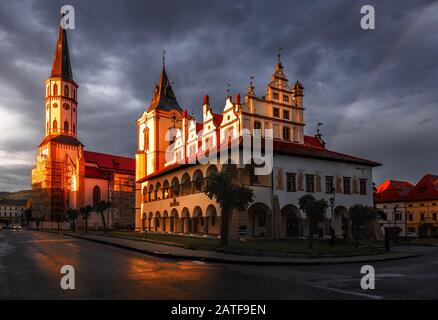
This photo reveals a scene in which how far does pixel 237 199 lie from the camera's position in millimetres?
29641

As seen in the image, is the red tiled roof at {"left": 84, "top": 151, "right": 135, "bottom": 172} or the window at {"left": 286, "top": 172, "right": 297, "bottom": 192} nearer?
the window at {"left": 286, "top": 172, "right": 297, "bottom": 192}

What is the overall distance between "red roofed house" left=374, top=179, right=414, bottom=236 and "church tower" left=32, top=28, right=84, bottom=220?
66.5 metres

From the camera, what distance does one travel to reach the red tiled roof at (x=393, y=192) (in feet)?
271

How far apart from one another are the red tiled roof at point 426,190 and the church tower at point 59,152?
71.4 meters

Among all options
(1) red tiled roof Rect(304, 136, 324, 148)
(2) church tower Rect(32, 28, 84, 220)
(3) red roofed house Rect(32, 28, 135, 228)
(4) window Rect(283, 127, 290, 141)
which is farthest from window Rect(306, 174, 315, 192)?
(2) church tower Rect(32, 28, 84, 220)

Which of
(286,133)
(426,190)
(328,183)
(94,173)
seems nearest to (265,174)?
(328,183)

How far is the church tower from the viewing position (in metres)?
104

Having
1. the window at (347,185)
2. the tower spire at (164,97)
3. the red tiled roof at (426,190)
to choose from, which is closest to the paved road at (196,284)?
the window at (347,185)

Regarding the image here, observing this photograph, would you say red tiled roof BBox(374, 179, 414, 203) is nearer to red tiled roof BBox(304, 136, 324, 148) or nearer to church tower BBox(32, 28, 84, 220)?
red tiled roof BBox(304, 136, 324, 148)

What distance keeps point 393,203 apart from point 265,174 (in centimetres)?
5051

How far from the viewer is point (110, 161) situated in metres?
112
